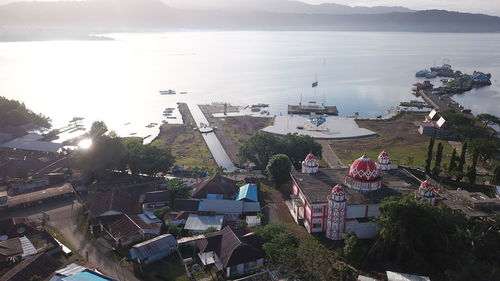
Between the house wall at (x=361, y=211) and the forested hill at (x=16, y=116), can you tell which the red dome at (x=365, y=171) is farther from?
the forested hill at (x=16, y=116)

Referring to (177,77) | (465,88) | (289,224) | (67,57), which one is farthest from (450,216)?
(67,57)

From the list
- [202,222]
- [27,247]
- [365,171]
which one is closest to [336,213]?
[365,171]

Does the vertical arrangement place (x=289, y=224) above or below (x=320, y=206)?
below

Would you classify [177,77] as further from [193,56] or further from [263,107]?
[193,56]

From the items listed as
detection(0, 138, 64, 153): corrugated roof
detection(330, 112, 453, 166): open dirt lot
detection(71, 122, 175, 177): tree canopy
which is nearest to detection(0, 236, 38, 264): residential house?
detection(71, 122, 175, 177): tree canopy

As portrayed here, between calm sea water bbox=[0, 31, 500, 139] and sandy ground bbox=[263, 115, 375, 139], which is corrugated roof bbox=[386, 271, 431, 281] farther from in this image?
calm sea water bbox=[0, 31, 500, 139]

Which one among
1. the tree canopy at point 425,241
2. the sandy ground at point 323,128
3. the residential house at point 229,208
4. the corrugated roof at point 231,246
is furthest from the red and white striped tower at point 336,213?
the sandy ground at point 323,128
